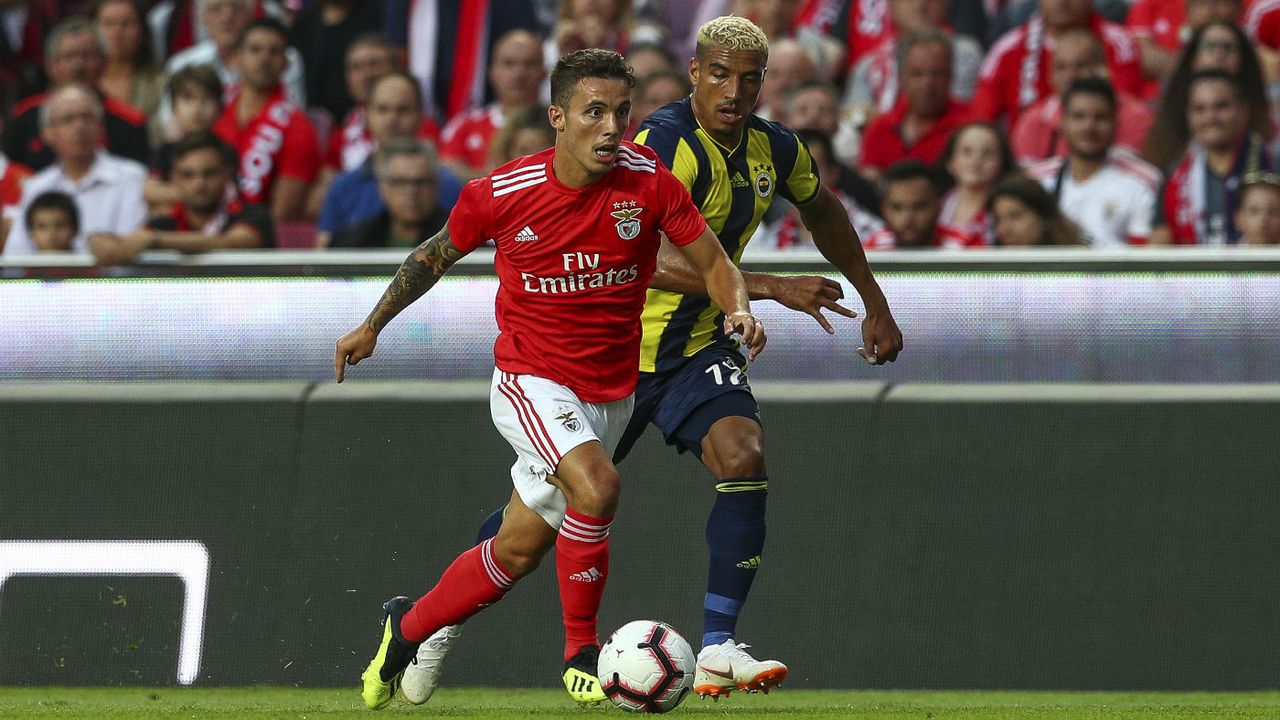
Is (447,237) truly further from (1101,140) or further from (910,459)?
(1101,140)

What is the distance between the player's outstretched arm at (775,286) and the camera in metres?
6.07

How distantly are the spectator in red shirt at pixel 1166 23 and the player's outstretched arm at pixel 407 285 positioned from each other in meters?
5.27

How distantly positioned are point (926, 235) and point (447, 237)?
11.6ft

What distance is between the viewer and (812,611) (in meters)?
7.02

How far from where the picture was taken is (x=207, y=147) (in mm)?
9641

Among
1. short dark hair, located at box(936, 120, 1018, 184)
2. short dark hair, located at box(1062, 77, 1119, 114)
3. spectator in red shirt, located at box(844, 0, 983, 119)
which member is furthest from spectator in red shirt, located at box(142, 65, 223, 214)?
short dark hair, located at box(1062, 77, 1119, 114)

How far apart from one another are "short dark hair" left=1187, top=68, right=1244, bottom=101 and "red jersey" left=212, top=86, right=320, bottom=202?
490 cm

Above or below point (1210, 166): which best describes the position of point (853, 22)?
above

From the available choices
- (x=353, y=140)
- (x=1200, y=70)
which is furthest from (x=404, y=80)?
(x=1200, y=70)

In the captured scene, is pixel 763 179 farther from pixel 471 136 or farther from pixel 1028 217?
pixel 471 136

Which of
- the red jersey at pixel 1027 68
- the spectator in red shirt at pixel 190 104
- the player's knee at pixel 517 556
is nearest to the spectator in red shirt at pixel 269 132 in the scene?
the spectator in red shirt at pixel 190 104

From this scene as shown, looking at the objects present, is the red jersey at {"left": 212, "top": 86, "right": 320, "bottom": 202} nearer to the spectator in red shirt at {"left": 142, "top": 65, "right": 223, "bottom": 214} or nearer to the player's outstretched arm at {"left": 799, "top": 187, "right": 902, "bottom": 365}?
the spectator in red shirt at {"left": 142, "top": 65, "right": 223, "bottom": 214}

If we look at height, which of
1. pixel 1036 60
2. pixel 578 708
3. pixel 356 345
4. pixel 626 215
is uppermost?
pixel 1036 60

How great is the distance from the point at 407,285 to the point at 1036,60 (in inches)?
220
